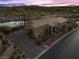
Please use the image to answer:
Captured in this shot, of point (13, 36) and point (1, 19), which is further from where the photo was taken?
point (1, 19)

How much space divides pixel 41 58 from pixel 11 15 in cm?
2781

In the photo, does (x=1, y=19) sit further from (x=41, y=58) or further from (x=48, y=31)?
(x=41, y=58)

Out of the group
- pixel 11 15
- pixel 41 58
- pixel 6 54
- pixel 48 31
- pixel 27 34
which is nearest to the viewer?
pixel 6 54

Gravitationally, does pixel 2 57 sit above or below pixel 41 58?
above

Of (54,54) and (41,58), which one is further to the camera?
(54,54)

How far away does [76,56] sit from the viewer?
34.0m

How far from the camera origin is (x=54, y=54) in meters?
35.0

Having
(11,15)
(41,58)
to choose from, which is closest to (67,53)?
(41,58)

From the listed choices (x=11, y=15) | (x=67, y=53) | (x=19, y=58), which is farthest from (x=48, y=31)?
(x=19, y=58)

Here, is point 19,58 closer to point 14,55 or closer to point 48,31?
point 14,55

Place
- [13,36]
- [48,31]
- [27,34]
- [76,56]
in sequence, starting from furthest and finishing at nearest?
[48,31] < [27,34] < [13,36] < [76,56]

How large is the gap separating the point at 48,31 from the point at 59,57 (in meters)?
29.6

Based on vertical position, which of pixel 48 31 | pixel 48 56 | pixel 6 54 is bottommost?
pixel 48 31

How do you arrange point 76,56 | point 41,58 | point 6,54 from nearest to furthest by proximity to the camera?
1. point 6,54
2. point 41,58
3. point 76,56
